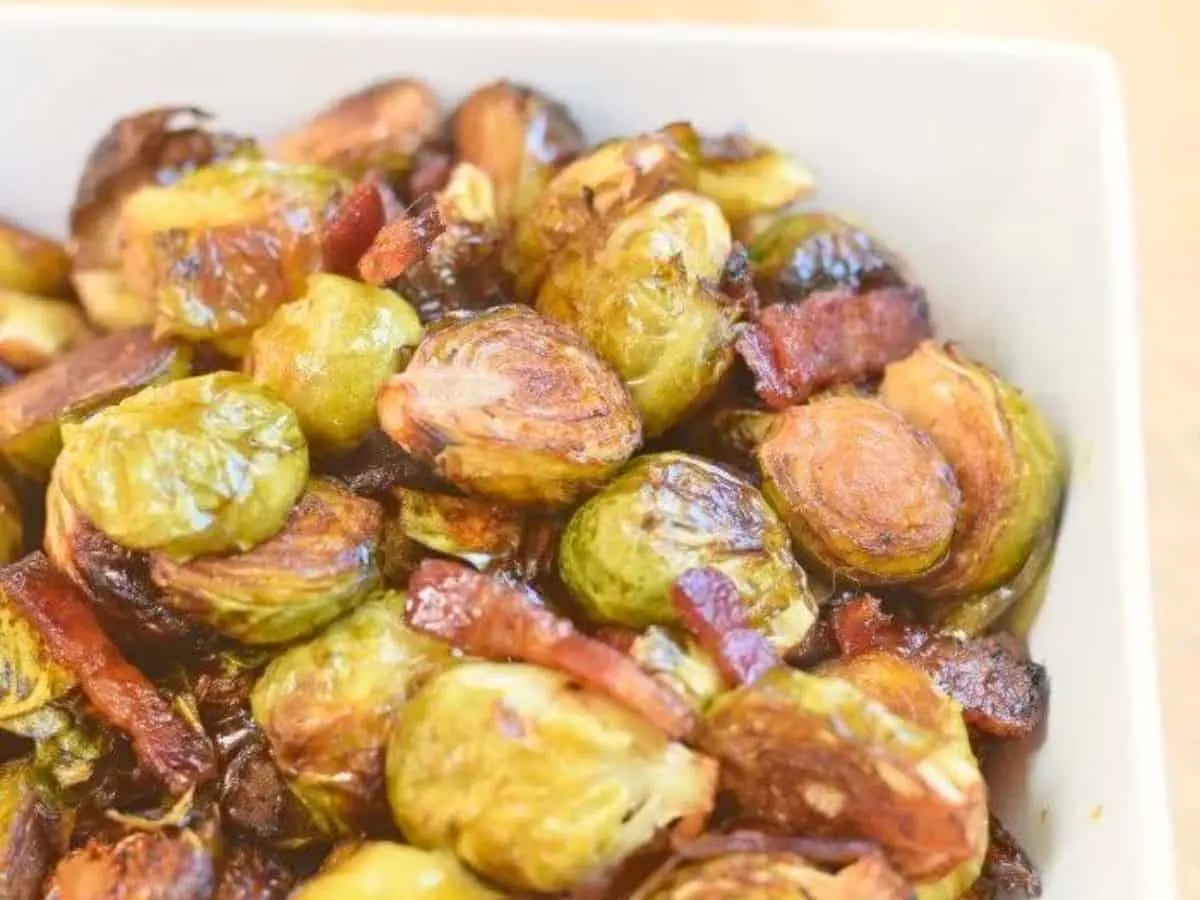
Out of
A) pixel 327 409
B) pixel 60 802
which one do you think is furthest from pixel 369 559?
pixel 60 802

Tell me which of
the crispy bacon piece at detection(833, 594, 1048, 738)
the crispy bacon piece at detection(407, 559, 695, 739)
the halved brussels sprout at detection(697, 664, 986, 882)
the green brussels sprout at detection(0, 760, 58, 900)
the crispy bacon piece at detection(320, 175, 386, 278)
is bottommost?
the green brussels sprout at detection(0, 760, 58, 900)

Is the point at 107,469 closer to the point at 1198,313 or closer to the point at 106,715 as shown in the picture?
the point at 106,715

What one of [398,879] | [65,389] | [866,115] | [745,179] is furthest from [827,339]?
[65,389]

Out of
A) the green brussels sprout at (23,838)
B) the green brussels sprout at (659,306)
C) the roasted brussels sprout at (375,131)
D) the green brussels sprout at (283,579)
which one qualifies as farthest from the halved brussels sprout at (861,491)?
the green brussels sprout at (23,838)

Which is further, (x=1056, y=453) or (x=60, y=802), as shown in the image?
(x=1056, y=453)

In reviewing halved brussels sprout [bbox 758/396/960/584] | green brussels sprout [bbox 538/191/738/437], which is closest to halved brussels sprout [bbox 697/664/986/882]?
halved brussels sprout [bbox 758/396/960/584]

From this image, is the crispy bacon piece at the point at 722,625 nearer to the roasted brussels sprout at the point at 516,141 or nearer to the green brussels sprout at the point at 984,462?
the green brussels sprout at the point at 984,462

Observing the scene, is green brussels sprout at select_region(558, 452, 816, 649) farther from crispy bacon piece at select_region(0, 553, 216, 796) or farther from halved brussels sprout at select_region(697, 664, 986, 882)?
crispy bacon piece at select_region(0, 553, 216, 796)
